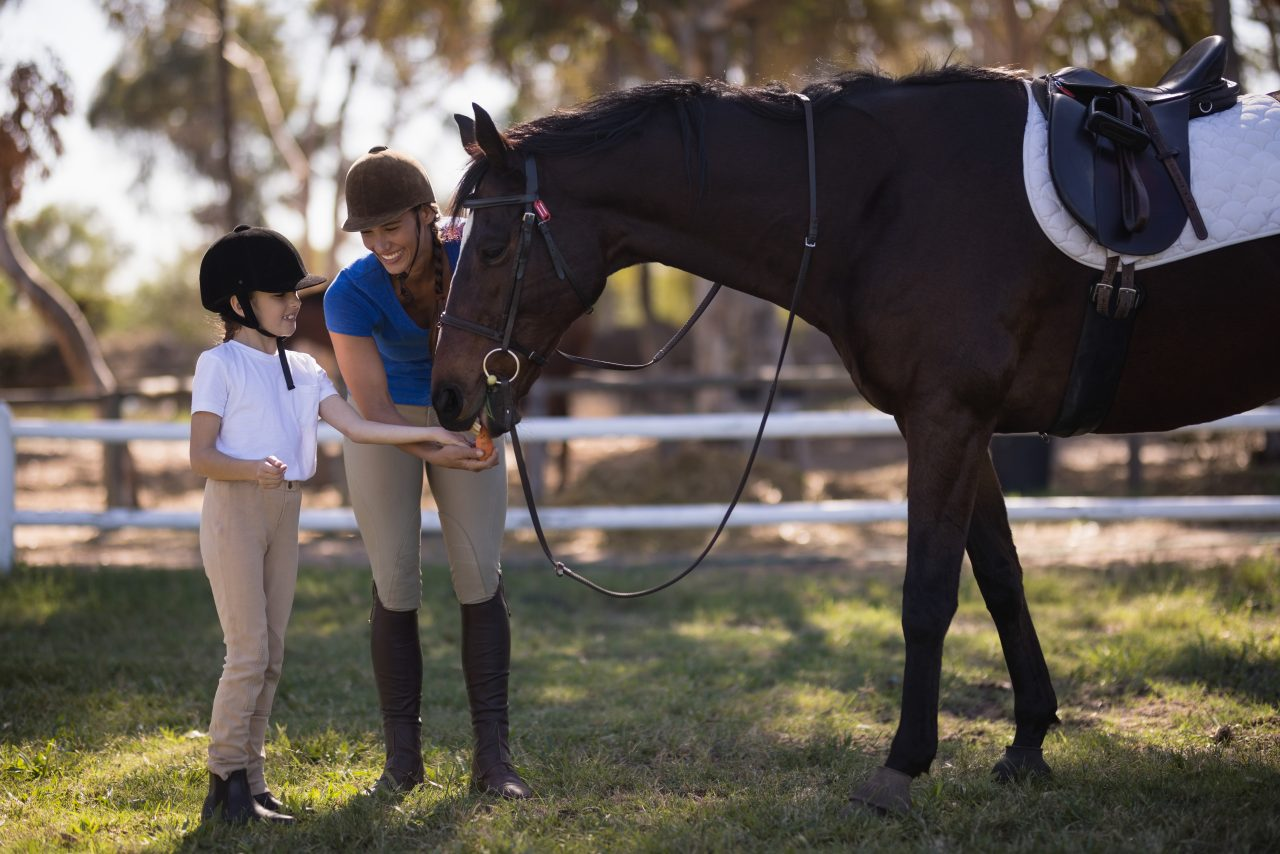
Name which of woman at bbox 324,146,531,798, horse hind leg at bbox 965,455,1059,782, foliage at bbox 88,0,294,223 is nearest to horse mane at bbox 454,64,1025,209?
A: woman at bbox 324,146,531,798

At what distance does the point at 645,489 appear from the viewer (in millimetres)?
9102

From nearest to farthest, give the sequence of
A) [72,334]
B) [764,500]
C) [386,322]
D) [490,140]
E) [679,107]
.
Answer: [490,140]
[679,107]
[386,322]
[764,500]
[72,334]

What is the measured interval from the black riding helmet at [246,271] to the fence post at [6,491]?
4.32 m

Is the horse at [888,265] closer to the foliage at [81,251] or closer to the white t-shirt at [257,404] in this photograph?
the white t-shirt at [257,404]

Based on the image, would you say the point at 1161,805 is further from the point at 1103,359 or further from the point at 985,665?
the point at 985,665

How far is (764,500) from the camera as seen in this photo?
9109mm

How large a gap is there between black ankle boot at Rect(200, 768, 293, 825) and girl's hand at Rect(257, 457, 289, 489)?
842 millimetres

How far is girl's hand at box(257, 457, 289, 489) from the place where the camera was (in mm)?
2943

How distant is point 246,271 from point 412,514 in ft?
2.86

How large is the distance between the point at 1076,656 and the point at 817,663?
1.13 meters

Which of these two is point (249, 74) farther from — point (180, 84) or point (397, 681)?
point (397, 681)

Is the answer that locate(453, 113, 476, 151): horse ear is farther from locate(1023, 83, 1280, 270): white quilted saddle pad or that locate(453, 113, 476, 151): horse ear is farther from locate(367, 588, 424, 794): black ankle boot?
locate(1023, 83, 1280, 270): white quilted saddle pad

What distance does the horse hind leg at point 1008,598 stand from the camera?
339cm

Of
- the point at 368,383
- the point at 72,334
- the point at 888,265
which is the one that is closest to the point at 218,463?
the point at 368,383
